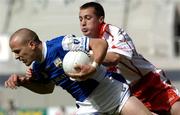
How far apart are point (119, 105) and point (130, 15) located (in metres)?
20.5

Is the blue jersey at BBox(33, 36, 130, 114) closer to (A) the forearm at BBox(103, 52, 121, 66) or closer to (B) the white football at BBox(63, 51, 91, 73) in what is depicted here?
(A) the forearm at BBox(103, 52, 121, 66)

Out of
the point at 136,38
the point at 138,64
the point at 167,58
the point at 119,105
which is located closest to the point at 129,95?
the point at 119,105

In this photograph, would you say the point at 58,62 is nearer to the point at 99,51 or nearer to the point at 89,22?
the point at 99,51

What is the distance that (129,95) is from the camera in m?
6.76

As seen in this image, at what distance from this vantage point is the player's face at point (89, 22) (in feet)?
22.8

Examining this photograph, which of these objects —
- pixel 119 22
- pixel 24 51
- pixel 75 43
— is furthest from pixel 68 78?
pixel 119 22

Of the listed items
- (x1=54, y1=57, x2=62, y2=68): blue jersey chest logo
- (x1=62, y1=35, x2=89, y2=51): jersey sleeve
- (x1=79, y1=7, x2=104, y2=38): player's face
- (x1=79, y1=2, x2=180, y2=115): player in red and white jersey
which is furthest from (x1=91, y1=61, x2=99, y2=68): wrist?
(x1=79, y1=7, x2=104, y2=38): player's face

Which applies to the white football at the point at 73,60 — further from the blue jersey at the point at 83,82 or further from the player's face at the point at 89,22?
the player's face at the point at 89,22

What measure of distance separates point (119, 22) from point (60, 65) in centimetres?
2019

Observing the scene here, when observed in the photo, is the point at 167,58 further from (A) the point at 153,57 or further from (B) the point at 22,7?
(B) the point at 22,7

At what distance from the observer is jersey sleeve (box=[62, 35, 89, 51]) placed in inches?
248

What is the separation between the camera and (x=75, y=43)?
6.35m

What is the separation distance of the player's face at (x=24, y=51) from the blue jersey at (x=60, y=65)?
0.49 feet

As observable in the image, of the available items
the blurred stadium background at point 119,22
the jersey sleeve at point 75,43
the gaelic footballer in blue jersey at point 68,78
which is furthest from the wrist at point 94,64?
the blurred stadium background at point 119,22
